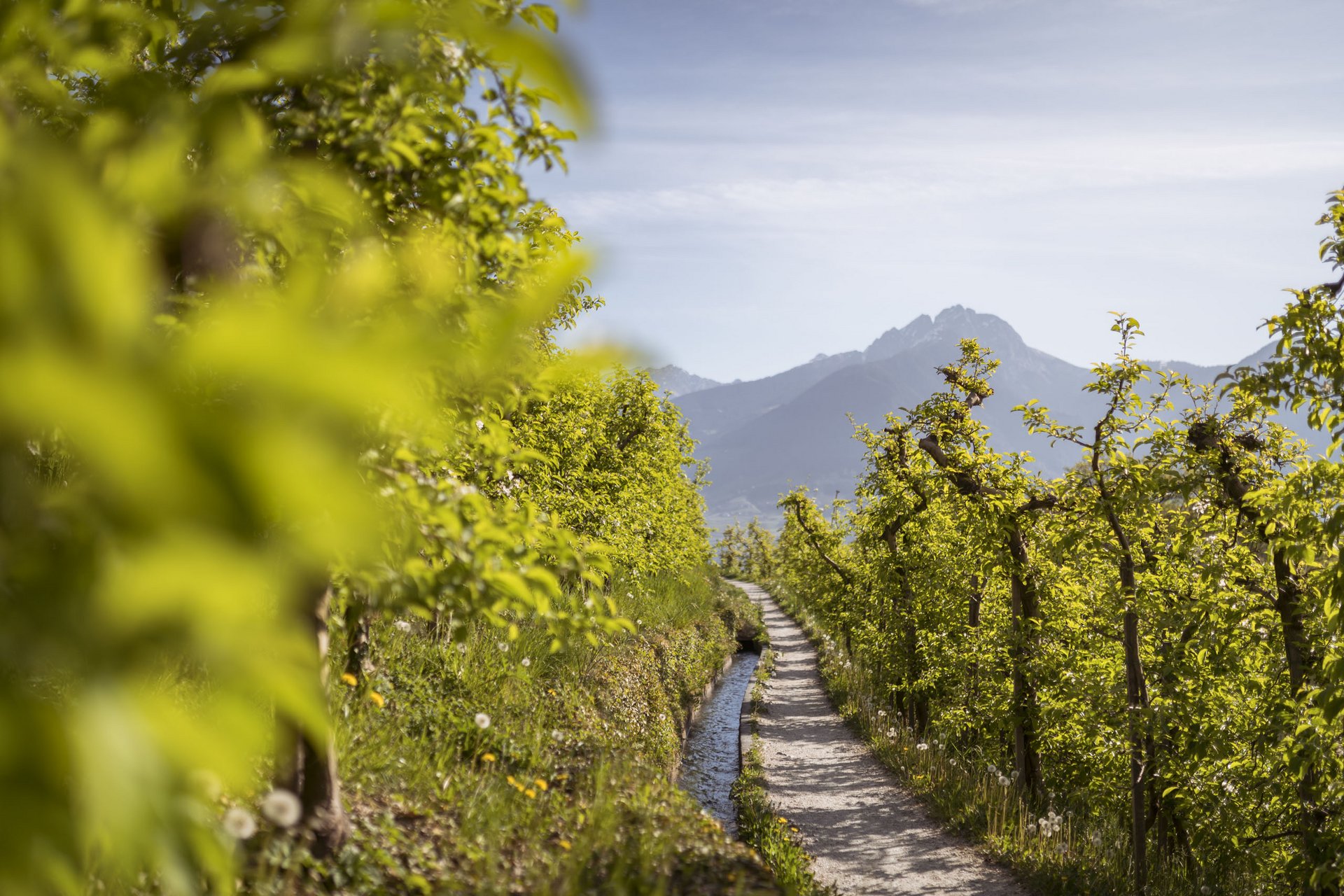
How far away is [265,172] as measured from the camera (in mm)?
928

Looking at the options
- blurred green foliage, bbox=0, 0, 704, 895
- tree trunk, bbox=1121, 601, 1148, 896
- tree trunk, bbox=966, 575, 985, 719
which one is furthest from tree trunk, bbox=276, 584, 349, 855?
tree trunk, bbox=966, 575, 985, 719

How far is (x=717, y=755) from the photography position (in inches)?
552

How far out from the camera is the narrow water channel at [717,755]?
1104cm

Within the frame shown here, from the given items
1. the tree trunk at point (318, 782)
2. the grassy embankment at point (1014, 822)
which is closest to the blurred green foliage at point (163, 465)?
the tree trunk at point (318, 782)

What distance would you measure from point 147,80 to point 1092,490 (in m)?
8.05

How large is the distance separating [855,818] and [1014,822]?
204cm

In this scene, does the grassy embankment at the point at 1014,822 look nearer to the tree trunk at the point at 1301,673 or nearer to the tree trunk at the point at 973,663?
the tree trunk at the point at 973,663

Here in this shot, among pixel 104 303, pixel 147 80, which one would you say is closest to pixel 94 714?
pixel 104 303

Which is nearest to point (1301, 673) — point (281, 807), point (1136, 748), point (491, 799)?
point (1136, 748)

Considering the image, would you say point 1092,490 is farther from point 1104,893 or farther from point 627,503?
point 627,503

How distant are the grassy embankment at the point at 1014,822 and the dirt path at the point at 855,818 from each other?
220 mm

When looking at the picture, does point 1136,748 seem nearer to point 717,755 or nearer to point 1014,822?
point 1014,822

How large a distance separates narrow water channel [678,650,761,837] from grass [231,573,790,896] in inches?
99.6

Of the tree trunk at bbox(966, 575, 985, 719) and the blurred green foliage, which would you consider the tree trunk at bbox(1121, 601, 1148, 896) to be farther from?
the blurred green foliage
